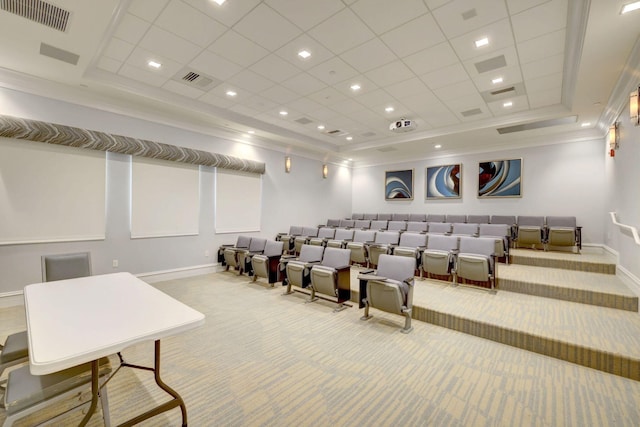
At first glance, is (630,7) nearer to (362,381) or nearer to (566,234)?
(362,381)

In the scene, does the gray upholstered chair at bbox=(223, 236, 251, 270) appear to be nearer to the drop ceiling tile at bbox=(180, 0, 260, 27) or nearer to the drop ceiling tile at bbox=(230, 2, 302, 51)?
the drop ceiling tile at bbox=(230, 2, 302, 51)

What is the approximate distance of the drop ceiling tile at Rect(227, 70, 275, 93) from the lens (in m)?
4.86

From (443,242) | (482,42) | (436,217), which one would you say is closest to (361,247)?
(443,242)

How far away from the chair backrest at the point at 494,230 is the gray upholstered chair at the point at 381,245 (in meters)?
2.10

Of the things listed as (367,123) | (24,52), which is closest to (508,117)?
(367,123)

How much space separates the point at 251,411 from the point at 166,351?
1.51 meters

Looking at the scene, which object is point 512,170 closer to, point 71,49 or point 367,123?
point 367,123

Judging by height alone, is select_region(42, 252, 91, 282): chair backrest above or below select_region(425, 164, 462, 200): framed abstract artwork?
below

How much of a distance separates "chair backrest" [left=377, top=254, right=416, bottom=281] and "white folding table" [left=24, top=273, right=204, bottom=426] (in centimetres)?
275

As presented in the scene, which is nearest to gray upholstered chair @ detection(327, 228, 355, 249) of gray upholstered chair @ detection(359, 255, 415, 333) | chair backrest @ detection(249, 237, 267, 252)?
chair backrest @ detection(249, 237, 267, 252)

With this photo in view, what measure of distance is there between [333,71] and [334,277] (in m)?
3.36

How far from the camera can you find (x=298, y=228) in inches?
330

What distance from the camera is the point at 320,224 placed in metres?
10.3

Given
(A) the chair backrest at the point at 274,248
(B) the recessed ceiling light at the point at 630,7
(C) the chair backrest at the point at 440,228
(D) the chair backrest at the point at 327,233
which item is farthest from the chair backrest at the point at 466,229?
(B) the recessed ceiling light at the point at 630,7
